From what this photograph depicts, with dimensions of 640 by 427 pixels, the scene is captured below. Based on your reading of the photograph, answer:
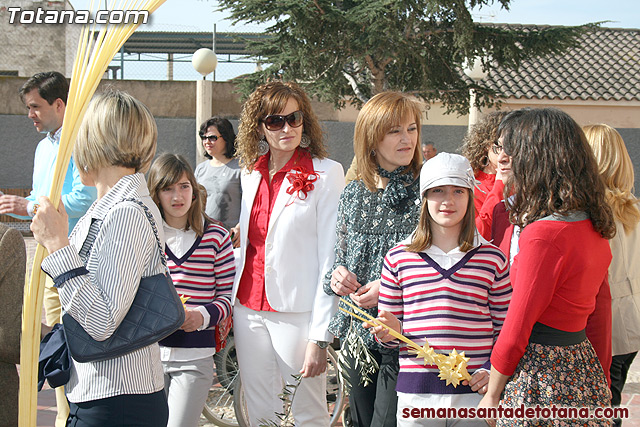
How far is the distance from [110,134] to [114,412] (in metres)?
0.93

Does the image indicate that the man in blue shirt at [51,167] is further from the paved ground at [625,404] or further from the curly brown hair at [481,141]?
the curly brown hair at [481,141]

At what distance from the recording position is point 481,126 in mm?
4020

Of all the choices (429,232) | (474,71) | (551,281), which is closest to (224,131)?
(429,232)

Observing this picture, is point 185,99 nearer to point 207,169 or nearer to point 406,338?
point 207,169

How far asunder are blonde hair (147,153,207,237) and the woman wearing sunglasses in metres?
0.43

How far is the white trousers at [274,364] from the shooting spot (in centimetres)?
304

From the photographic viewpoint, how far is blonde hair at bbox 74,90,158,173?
2.18 metres

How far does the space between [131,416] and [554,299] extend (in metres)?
1.49

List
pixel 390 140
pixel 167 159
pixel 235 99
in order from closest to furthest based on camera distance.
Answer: pixel 390 140 → pixel 167 159 → pixel 235 99

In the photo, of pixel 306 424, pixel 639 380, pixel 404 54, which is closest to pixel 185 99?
pixel 404 54

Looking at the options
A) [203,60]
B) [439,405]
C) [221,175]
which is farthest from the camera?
[203,60]

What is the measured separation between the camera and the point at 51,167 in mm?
3965

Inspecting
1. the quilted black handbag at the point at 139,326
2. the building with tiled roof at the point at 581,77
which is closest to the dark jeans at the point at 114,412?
the quilted black handbag at the point at 139,326

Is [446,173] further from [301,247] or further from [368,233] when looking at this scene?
[301,247]
